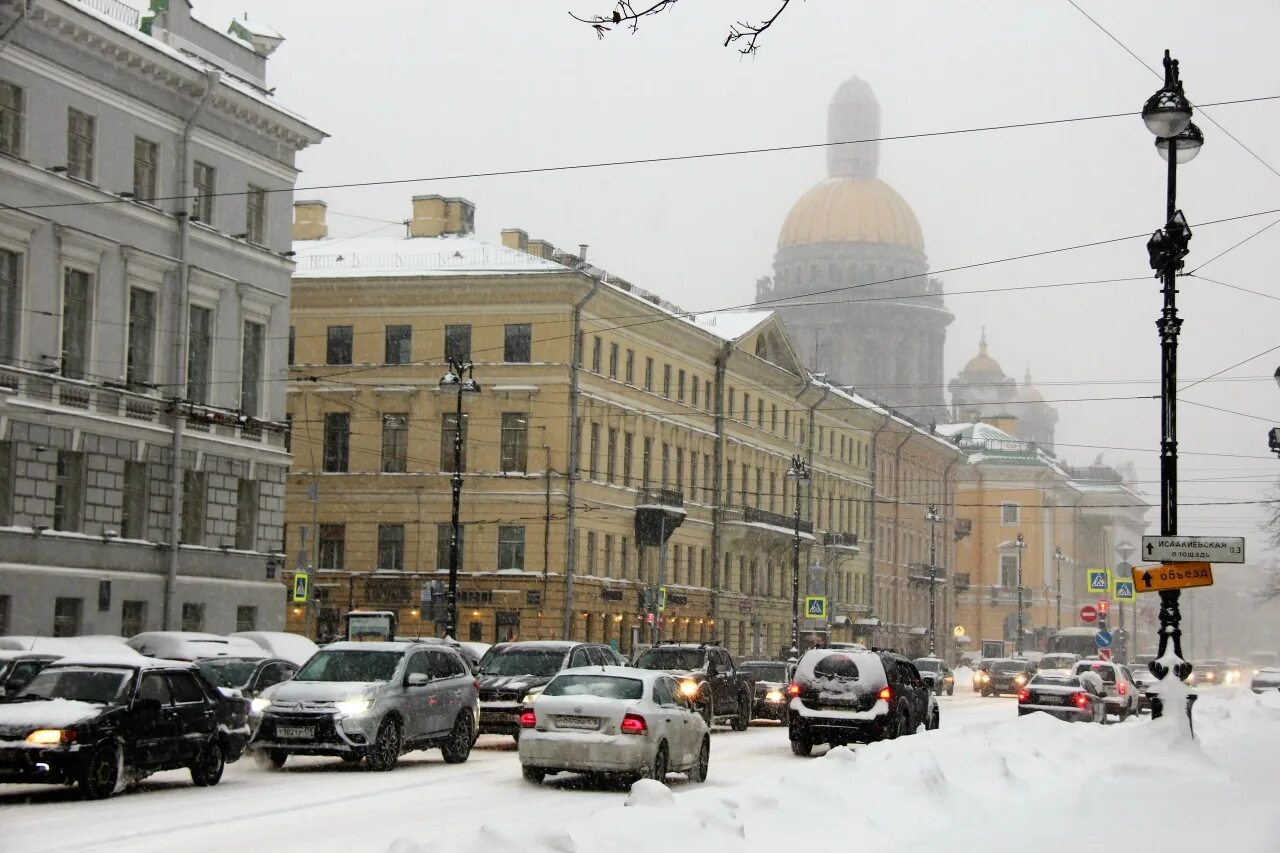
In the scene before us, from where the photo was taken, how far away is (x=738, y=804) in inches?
610

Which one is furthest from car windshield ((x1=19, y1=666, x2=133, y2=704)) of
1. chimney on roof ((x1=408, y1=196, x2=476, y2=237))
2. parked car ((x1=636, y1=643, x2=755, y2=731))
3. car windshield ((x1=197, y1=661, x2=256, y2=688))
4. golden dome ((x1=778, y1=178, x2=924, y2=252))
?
golden dome ((x1=778, y1=178, x2=924, y2=252))

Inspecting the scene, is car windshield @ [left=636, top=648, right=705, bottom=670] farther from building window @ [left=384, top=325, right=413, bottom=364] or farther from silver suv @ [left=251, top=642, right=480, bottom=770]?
building window @ [left=384, top=325, right=413, bottom=364]

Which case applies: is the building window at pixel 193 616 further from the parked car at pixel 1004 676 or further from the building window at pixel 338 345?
the parked car at pixel 1004 676

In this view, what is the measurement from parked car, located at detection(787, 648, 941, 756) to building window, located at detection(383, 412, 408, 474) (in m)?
40.6

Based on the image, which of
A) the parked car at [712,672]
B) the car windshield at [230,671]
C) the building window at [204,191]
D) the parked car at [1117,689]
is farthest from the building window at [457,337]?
the car windshield at [230,671]

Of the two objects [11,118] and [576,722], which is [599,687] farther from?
[11,118]

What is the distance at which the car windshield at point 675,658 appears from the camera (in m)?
37.2

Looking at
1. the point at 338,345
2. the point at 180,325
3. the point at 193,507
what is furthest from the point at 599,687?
the point at 338,345

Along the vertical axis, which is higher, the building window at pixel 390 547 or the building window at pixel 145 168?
the building window at pixel 145 168

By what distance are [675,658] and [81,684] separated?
18.2m

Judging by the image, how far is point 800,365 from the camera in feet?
301

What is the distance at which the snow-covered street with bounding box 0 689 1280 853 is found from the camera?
14531 mm

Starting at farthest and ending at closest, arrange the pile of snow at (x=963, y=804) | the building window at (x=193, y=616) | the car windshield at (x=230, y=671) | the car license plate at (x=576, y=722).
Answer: the building window at (x=193, y=616)
the car windshield at (x=230, y=671)
the car license plate at (x=576, y=722)
the pile of snow at (x=963, y=804)

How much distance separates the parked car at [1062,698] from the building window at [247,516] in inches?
807
